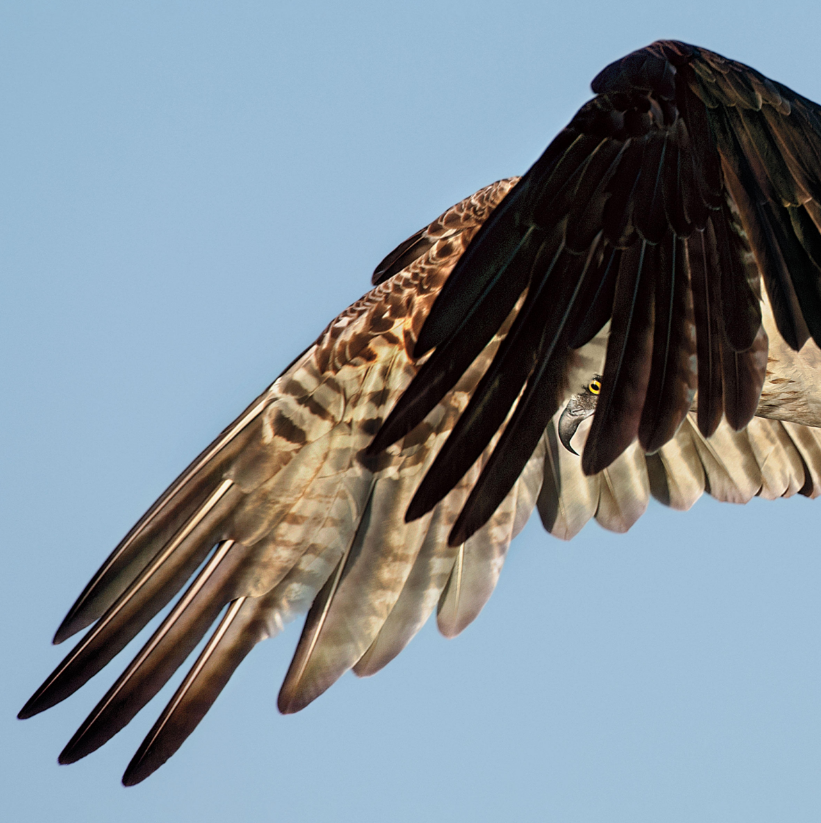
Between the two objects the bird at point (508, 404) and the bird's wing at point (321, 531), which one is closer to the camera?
the bird at point (508, 404)

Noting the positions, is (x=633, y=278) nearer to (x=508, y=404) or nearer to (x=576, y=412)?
(x=508, y=404)

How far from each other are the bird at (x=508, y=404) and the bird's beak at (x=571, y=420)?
15mm

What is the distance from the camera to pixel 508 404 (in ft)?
10.5

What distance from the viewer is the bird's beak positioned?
19.7 feet

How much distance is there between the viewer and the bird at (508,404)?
3240 millimetres

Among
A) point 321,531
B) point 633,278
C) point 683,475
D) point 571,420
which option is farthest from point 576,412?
point 633,278

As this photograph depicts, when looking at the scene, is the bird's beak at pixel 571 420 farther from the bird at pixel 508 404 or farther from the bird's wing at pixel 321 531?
the bird's wing at pixel 321 531

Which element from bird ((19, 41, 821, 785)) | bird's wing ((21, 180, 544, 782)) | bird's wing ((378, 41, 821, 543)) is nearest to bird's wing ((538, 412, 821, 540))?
bird ((19, 41, 821, 785))

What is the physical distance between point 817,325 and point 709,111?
0.90 metres

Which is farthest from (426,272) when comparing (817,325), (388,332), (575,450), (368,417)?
(817,325)

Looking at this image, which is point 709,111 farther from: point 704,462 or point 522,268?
point 704,462

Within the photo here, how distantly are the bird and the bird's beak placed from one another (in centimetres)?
1

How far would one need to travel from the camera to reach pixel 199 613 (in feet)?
15.9

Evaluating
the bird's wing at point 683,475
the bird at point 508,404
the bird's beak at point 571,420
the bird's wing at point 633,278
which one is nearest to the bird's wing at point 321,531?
the bird at point 508,404
